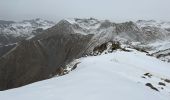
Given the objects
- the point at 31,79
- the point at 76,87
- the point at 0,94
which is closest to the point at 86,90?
the point at 76,87

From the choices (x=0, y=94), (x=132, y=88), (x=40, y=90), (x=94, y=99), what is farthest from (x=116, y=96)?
(x=0, y=94)

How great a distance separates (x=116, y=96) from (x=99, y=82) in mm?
1817

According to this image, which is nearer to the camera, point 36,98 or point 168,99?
point 36,98

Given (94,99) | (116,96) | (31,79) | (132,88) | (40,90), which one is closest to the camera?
(94,99)

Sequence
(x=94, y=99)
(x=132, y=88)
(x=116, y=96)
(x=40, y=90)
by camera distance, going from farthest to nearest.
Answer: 1. (x=132, y=88)
2. (x=40, y=90)
3. (x=116, y=96)
4. (x=94, y=99)

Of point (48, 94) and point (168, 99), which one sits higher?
point (48, 94)

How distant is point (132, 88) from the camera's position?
449 inches

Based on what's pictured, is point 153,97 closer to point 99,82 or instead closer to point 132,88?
point 132,88

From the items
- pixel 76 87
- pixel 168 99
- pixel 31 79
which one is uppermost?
pixel 76 87

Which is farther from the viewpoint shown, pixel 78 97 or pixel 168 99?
pixel 168 99

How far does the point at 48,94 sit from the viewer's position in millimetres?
9680

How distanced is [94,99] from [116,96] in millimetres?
926

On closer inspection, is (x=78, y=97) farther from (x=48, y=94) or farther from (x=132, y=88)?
(x=132, y=88)

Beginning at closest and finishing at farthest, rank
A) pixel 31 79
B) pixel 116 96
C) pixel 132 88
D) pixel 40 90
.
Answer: pixel 116 96 → pixel 40 90 → pixel 132 88 → pixel 31 79
